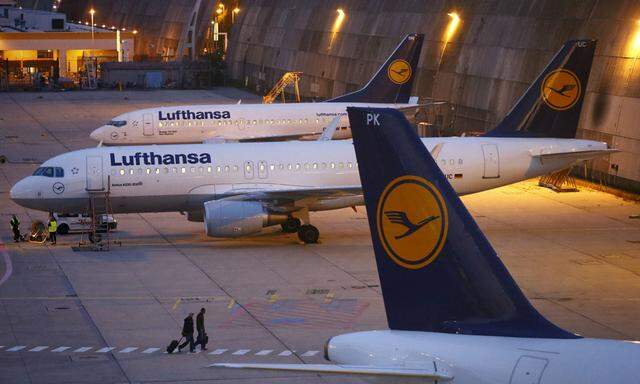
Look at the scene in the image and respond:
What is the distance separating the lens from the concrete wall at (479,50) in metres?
52.7

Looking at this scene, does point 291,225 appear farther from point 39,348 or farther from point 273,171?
point 39,348

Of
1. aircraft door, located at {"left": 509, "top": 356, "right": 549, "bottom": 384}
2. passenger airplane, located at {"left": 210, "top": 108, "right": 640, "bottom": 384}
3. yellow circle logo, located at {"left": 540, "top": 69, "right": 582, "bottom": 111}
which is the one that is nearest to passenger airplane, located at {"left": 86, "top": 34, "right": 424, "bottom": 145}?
yellow circle logo, located at {"left": 540, "top": 69, "right": 582, "bottom": 111}

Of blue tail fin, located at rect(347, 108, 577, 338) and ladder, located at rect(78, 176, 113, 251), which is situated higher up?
blue tail fin, located at rect(347, 108, 577, 338)

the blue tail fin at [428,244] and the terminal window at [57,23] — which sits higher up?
the blue tail fin at [428,244]

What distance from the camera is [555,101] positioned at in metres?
42.8

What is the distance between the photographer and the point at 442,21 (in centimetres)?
7050

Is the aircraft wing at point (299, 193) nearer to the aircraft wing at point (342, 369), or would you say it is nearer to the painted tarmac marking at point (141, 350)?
the painted tarmac marking at point (141, 350)

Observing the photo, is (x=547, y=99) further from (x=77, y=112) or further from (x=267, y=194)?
(x=77, y=112)

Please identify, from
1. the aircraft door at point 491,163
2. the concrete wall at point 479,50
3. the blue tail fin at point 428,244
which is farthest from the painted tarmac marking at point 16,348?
the concrete wall at point 479,50

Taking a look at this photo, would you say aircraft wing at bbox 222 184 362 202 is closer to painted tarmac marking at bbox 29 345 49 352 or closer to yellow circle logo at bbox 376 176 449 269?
painted tarmac marking at bbox 29 345 49 352

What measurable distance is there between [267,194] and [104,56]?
93619 millimetres

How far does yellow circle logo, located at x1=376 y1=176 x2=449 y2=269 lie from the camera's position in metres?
15.1

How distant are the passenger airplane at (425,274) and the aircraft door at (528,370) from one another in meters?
0.45

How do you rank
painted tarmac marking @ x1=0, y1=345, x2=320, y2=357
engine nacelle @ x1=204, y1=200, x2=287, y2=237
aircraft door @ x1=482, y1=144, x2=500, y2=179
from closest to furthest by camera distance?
1. painted tarmac marking @ x1=0, y1=345, x2=320, y2=357
2. engine nacelle @ x1=204, y1=200, x2=287, y2=237
3. aircraft door @ x1=482, y1=144, x2=500, y2=179
